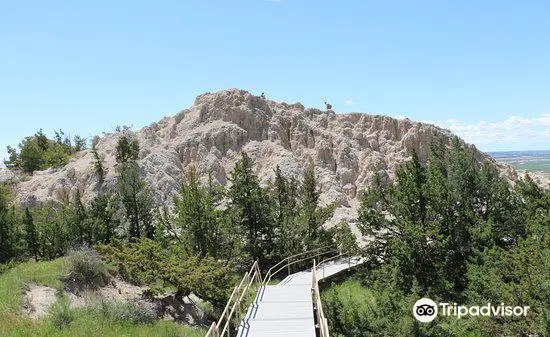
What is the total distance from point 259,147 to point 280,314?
153 ft

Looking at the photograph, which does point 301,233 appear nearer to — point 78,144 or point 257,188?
point 257,188

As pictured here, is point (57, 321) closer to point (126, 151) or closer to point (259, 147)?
point (126, 151)

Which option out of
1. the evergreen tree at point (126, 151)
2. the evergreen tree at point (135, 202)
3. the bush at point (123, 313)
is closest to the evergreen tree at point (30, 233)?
the evergreen tree at point (135, 202)

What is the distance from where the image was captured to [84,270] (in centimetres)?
2205

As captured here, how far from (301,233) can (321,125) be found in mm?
35641

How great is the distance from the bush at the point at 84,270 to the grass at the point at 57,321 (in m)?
0.38

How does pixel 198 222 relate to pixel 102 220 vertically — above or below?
below

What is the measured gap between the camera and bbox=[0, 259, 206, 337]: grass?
1502 centimetres

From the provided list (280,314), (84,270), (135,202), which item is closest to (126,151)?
(135,202)

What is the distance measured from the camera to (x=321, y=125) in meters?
67.1

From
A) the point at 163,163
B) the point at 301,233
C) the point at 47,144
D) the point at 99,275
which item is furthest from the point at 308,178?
the point at 47,144

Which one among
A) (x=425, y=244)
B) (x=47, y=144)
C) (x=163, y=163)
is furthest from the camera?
(x=47, y=144)

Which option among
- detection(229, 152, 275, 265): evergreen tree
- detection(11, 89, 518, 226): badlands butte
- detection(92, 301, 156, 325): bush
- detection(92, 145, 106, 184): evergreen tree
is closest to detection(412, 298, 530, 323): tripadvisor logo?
detection(92, 301, 156, 325): bush

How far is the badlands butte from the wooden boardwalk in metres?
36.7
